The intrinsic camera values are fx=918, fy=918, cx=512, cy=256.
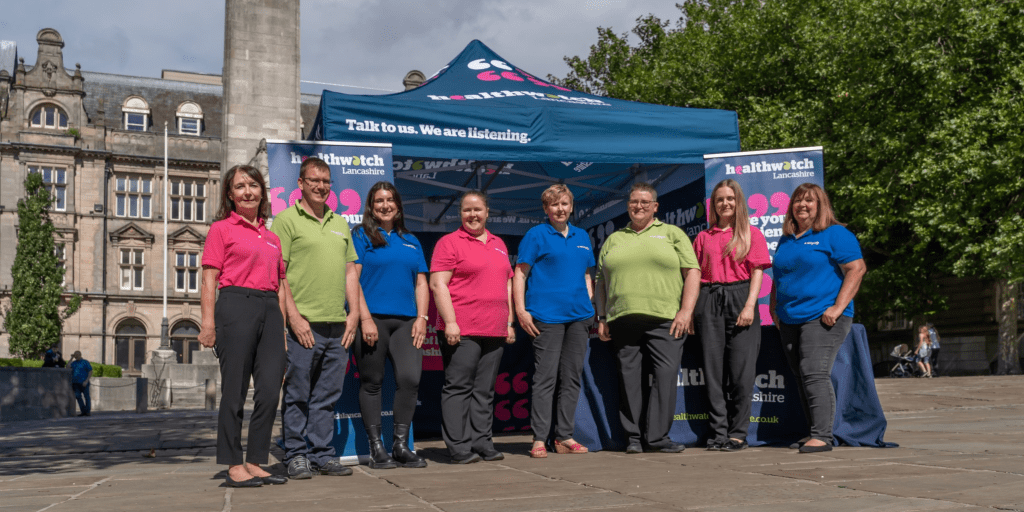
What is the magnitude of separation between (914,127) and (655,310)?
1830cm

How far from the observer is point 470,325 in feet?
20.5

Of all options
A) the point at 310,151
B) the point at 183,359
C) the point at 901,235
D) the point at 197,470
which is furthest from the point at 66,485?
the point at 183,359

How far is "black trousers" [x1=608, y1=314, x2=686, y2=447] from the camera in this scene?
6.61 meters

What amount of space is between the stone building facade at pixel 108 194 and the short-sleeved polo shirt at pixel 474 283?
146 ft

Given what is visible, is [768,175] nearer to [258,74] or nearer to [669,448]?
[669,448]

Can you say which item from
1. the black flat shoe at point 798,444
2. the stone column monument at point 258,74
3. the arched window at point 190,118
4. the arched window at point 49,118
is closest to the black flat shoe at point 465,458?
the black flat shoe at point 798,444

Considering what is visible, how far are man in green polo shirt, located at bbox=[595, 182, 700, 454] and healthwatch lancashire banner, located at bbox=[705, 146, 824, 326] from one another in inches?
59.3

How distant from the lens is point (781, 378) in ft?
23.3

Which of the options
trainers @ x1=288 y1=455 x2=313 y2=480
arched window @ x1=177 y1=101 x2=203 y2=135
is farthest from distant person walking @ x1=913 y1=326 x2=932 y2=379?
arched window @ x1=177 y1=101 x2=203 y2=135

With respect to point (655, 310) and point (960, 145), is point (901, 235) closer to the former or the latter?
point (960, 145)

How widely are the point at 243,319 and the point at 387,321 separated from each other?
1177mm

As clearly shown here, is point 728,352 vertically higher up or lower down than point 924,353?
higher up

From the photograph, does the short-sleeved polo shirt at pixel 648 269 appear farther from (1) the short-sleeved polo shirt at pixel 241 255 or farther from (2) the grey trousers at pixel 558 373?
(1) the short-sleeved polo shirt at pixel 241 255

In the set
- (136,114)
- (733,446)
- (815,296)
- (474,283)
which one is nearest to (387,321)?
(474,283)
